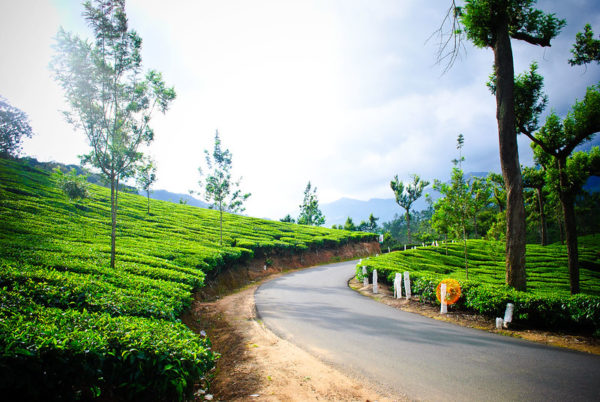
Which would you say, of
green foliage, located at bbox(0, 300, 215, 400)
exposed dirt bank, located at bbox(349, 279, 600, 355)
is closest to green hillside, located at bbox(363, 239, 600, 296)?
exposed dirt bank, located at bbox(349, 279, 600, 355)

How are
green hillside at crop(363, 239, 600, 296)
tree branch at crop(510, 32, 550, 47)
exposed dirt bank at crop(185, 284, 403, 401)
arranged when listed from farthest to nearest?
green hillside at crop(363, 239, 600, 296)
tree branch at crop(510, 32, 550, 47)
exposed dirt bank at crop(185, 284, 403, 401)

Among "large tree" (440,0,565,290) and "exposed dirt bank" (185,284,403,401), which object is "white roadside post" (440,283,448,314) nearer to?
"large tree" (440,0,565,290)

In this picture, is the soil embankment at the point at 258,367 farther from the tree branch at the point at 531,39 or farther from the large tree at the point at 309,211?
the large tree at the point at 309,211

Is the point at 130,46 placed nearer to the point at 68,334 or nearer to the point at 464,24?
the point at 68,334

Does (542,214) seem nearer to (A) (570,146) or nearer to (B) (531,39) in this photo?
(A) (570,146)

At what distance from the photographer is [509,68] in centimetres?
1007

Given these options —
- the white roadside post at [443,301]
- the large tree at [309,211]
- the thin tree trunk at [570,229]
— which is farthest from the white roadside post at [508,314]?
the large tree at [309,211]

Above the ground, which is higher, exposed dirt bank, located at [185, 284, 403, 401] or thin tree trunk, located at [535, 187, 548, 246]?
thin tree trunk, located at [535, 187, 548, 246]

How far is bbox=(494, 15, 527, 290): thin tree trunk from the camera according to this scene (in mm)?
9641

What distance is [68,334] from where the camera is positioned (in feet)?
12.2

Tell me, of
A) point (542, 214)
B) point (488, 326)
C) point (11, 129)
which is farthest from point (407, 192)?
point (11, 129)

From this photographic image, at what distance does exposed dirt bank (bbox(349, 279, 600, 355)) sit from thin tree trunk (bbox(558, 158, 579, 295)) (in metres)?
5.70

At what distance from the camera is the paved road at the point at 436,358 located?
179 inches

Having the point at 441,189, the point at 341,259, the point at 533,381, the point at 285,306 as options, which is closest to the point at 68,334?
the point at 533,381
